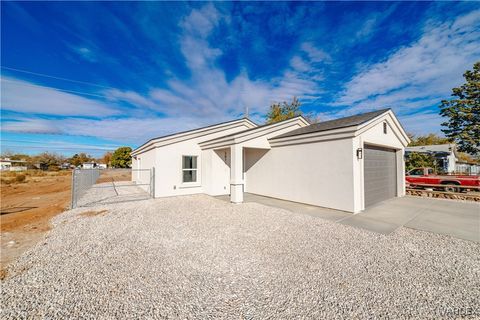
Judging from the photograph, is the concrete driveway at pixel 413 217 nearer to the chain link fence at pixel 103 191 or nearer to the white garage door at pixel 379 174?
the white garage door at pixel 379 174

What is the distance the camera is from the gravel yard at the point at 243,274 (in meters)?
2.43

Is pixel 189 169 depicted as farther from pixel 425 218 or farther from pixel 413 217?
pixel 425 218

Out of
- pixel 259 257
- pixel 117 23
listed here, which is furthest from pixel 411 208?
pixel 117 23

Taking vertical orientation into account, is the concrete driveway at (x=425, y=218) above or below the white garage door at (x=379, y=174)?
below

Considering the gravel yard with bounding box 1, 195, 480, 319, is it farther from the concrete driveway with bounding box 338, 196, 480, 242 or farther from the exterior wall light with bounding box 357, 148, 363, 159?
the exterior wall light with bounding box 357, 148, 363, 159

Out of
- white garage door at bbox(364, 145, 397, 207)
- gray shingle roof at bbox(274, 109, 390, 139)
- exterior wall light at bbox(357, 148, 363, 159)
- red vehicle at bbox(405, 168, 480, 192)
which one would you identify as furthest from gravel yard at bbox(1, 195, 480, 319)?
red vehicle at bbox(405, 168, 480, 192)

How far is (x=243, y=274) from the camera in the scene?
3223mm

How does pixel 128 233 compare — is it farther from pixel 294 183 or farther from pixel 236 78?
pixel 236 78

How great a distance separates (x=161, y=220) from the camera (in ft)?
21.0

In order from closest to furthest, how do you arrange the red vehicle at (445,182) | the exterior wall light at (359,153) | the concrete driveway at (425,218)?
the concrete driveway at (425,218)
the exterior wall light at (359,153)
the red vehicle at (445,182)

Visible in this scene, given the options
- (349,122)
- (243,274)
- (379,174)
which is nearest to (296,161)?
(349,122)

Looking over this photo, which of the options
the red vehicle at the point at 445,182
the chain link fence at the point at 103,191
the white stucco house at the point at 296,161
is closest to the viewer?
the white stucco house at the point at 296,161

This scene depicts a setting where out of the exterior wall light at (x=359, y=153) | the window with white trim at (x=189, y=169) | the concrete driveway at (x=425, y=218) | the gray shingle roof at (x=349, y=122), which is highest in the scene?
the gray shingle roof at (x=349, y=122)

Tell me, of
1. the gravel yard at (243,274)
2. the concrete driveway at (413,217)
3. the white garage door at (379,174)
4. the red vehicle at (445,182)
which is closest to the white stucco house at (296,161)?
the white garage door at (379,174)
